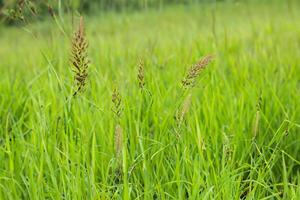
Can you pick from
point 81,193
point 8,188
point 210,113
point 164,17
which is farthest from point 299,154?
point 164,17

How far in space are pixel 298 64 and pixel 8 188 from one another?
4.84ft

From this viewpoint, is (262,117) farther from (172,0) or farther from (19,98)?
(172,0)

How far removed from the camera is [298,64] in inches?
87.1

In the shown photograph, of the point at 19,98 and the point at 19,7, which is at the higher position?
the point at 19,7

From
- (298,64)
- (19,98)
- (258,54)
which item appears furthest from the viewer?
(258,54)

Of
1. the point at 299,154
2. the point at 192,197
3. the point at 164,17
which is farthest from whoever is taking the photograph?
the point at 164,17

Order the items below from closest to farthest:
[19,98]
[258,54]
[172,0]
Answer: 1. [19,98]
2. [258,54]
3. [172,0]

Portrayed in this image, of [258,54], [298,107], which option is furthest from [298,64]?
[298,107]

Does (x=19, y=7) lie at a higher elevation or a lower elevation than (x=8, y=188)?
higher

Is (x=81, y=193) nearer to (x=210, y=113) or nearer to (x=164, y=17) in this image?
(x=210, y=113)

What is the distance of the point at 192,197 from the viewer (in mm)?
1079

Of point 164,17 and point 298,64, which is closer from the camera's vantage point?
point 298,64

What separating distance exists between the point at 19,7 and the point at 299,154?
0.92 m

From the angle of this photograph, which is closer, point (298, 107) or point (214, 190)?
point (214, 190)
